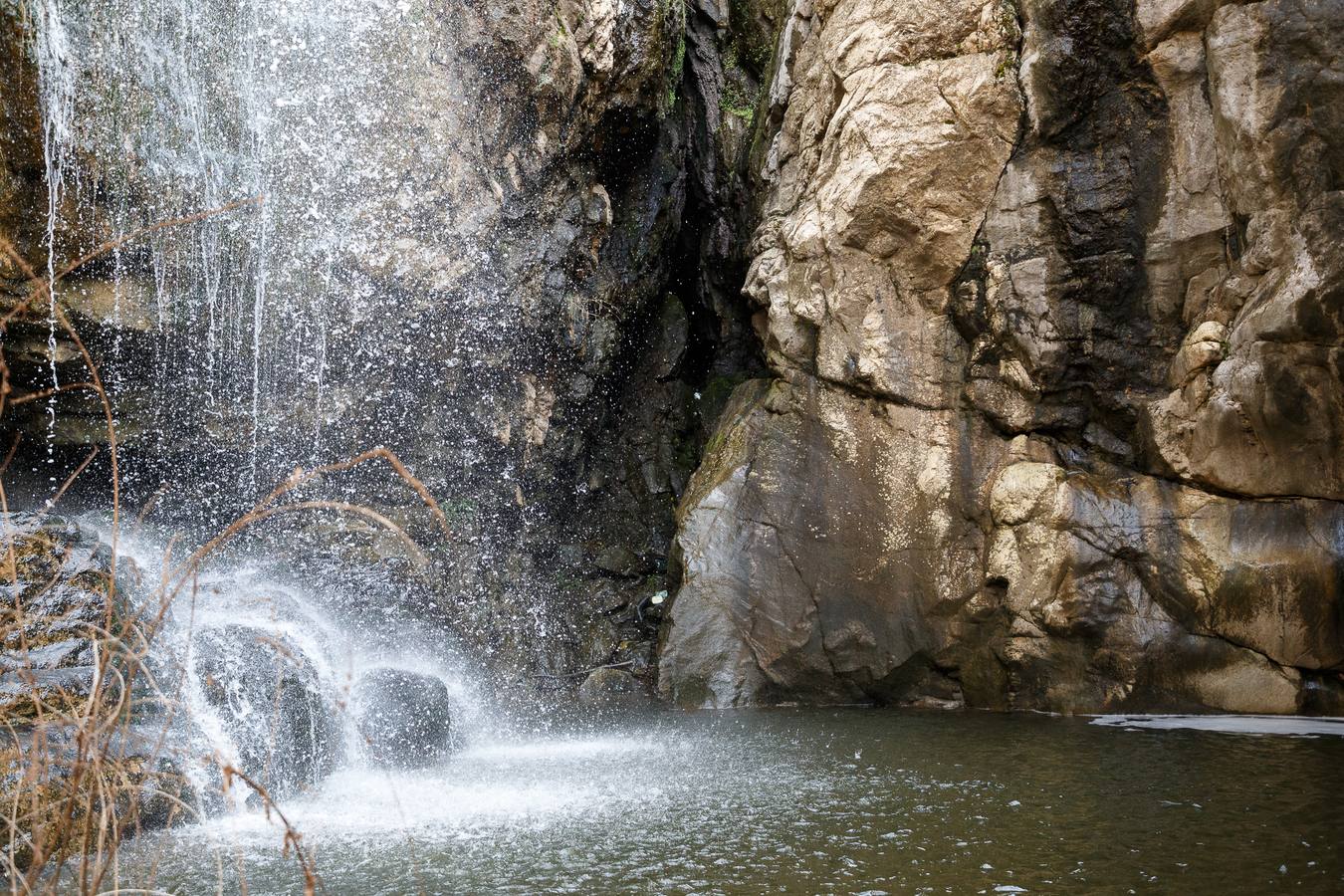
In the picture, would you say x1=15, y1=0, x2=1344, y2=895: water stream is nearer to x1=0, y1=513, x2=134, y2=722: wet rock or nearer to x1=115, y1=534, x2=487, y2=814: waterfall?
x1=115, y1=534, x2=487, y2=814: waterfall

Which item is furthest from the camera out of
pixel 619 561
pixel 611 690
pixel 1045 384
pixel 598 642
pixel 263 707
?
pixel 619 561

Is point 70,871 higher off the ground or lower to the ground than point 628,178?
lower

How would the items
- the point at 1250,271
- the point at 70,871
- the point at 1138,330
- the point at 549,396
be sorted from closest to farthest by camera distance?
the point at 70,871, the point at 1250,271, the point at 1138,330, the point at 549,396

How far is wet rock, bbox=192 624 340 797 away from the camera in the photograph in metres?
6.49

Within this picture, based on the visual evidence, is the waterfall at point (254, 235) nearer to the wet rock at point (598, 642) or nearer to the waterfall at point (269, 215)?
the waterfall at point (269, 215)

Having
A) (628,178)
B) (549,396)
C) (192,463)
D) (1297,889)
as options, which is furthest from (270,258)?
(1297,889)

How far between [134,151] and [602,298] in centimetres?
483

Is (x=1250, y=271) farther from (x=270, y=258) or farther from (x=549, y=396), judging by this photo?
(x=270, y=258)

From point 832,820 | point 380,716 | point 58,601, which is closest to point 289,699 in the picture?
point 380,716

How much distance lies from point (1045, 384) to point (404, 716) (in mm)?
6097

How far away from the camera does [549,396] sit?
419 inches

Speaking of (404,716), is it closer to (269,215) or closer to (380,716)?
(380,716)

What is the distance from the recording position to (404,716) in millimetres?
7094

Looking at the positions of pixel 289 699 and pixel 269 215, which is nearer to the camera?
pixel 289 699
